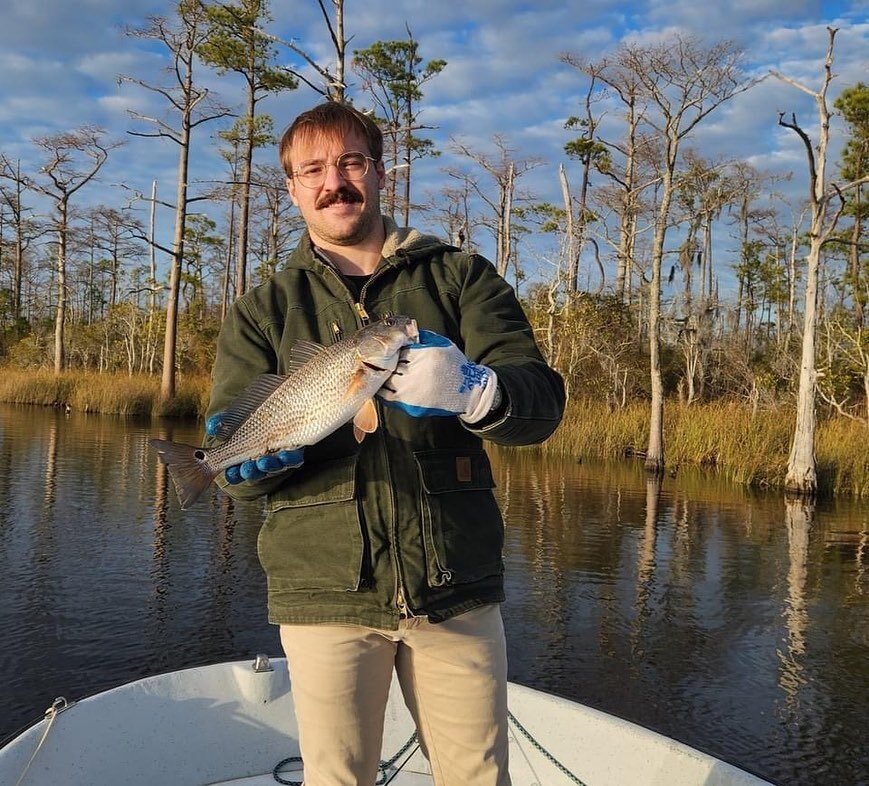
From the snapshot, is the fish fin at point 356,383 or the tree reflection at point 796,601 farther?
the tree reflection at point 796,601

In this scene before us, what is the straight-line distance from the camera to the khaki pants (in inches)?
88.4

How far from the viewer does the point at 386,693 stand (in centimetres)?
235

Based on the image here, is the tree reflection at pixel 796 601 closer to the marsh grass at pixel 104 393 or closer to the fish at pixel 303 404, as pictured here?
the fish at pixel 303 404

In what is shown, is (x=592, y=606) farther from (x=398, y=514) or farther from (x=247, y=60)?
(x=247, y=60)

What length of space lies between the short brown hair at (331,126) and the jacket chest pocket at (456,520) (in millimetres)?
1061

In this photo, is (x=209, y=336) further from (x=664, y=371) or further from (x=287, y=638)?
(x=287, y=638)

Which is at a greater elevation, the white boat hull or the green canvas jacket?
the green canvas jacket

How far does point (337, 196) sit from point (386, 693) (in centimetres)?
156

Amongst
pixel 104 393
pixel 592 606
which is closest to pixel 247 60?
pixel 104 393

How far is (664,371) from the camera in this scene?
30.2 metres

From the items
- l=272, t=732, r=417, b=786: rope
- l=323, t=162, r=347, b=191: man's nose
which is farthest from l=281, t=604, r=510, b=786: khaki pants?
l=272, t=732, r=417, b=786: rope

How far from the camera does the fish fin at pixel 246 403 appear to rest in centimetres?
238

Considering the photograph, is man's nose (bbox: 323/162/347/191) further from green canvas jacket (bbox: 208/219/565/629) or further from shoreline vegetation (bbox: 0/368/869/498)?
shoreline vegetation (bbox: 0/368/869/498)

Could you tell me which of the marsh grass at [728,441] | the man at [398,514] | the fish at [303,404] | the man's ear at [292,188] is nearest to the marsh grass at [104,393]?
the marsh grass at [728,441]
